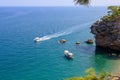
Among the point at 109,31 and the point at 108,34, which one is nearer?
the point at 109,31

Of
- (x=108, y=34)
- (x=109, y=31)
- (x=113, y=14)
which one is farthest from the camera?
(x=113, y=14)

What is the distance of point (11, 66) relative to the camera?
→ 43.2 metres

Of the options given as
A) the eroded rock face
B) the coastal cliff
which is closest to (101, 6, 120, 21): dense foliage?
the coastal cliff

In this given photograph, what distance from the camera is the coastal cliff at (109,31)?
159 ft

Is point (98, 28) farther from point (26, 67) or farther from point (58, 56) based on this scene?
point (26, 67)

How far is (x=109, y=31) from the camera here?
49656 mm

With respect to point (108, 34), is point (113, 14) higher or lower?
higher

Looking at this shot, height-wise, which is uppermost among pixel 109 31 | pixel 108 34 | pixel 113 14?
pixel 113 14

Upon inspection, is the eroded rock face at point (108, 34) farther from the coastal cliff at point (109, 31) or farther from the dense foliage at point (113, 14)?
the dense foliage at point (113, 14)

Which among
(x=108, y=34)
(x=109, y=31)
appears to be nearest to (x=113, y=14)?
(x=109, y=31)

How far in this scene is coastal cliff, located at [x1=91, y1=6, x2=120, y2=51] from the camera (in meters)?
48.6

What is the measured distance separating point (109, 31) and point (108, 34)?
31.6 inches

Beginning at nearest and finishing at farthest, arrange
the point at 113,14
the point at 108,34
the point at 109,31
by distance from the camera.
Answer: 1. the point at 109,31
2. the point at 108,34
3. the point at 113,14

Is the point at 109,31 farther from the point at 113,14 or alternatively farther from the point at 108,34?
the point at 113,14
